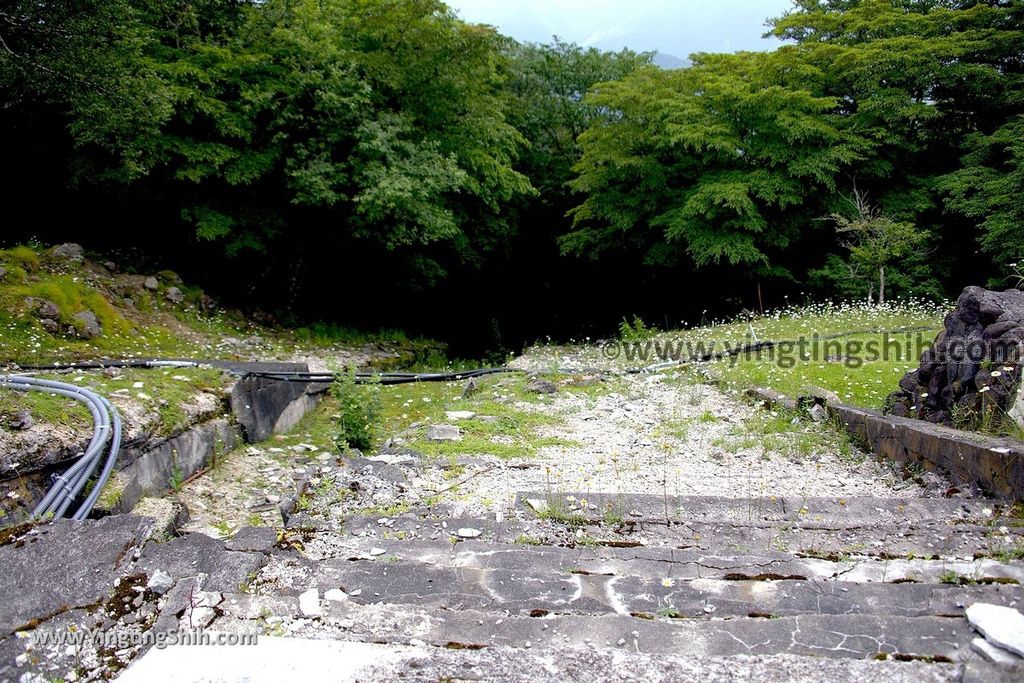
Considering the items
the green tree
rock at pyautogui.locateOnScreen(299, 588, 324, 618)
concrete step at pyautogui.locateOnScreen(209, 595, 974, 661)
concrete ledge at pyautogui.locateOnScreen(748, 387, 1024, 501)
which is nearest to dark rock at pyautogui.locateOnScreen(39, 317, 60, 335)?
concrete step at pyautogui.locateOnScreen(209, 595, 974, 661)

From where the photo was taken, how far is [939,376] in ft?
21.0

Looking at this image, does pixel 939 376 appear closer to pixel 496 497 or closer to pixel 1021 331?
pixel 1021 331

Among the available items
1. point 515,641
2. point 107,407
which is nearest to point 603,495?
point 515,641

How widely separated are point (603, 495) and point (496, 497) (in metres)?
0.90

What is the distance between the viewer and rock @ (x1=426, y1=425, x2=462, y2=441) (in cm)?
671

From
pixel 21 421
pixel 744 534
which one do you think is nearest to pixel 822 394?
pixel 744 534

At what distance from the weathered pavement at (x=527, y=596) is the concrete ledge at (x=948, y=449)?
0.35 meters

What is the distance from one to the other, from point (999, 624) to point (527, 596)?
74.3 inches

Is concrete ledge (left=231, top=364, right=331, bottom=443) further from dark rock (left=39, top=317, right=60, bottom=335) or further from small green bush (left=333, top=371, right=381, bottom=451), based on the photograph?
dark rock (left=39, top=317, right=60, bottom=335)

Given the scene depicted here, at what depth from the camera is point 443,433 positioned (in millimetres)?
6820

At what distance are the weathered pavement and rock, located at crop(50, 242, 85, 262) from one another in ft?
35.0

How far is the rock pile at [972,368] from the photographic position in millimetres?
5438

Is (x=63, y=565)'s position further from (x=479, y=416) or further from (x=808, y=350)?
(x=808, y=350)

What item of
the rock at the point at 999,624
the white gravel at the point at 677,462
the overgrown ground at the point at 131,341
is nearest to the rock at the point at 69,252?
the overgrown ground at the point at 131,341
